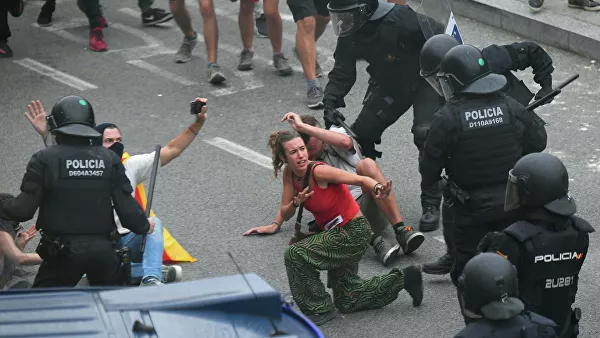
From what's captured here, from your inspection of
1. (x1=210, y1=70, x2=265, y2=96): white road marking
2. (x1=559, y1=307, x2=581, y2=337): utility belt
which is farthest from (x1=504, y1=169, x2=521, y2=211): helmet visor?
(x1=210, y1=70, x2=265, y2=96): white road marking

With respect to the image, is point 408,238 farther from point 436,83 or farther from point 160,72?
point 160,72

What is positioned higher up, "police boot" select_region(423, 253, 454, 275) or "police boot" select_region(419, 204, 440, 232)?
"police boot" select_region(423, 253, 454, 275)

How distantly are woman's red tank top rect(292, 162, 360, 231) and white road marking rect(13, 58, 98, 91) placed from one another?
476cm

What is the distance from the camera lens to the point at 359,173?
306 inches

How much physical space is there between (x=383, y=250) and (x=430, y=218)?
2.12ft

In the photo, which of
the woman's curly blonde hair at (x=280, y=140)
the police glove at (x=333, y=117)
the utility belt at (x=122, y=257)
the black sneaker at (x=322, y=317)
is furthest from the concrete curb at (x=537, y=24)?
the utility belt at (x=122, y=257)

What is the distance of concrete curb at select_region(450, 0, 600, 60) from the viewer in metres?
11.4

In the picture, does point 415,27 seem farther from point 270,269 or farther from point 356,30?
point 270,269

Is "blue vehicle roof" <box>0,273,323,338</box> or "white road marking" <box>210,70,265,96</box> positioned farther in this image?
"white road marking" <box>210,70,265,96</box>

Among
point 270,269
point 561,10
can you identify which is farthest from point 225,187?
point 561,10

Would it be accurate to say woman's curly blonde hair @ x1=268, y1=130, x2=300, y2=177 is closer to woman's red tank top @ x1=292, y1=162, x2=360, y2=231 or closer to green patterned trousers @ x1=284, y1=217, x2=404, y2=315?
woman's red tank top @ x1=292, y1=162, x2=360, y2=231

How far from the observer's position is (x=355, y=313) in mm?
7012

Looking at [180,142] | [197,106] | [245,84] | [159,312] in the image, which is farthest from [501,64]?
[159,312]

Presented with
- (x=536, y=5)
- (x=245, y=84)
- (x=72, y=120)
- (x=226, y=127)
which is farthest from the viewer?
(x=536, y=5)
